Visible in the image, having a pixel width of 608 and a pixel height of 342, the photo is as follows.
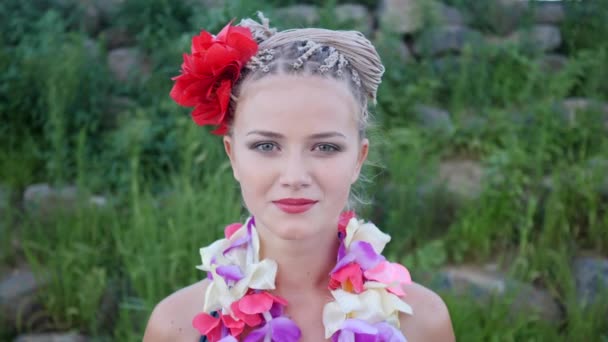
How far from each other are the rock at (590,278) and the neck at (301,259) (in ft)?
5.76

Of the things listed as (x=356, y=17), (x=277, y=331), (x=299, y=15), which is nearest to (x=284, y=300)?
(x=277, y=331)

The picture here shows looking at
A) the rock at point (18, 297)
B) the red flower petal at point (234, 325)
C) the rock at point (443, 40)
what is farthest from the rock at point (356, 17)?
the red flower petal at point (234, 325)

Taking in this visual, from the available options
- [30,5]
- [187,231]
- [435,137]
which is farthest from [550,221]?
[30,5]

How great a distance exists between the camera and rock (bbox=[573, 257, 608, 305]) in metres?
3.06

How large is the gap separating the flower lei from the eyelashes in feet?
0.90

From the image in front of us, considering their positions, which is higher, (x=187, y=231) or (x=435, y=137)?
(x=435, y=137)

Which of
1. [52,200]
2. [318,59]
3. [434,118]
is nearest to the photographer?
[318,59]

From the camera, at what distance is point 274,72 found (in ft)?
5.35

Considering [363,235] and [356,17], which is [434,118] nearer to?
[356,17]

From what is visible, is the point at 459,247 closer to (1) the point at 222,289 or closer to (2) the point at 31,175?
(1) the point at 222,289

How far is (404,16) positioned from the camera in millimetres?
4715

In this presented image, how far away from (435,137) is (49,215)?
7.33 feet

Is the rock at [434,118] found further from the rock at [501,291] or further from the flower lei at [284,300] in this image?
the flower lei at [284,300]

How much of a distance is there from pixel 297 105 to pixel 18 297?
222cm
